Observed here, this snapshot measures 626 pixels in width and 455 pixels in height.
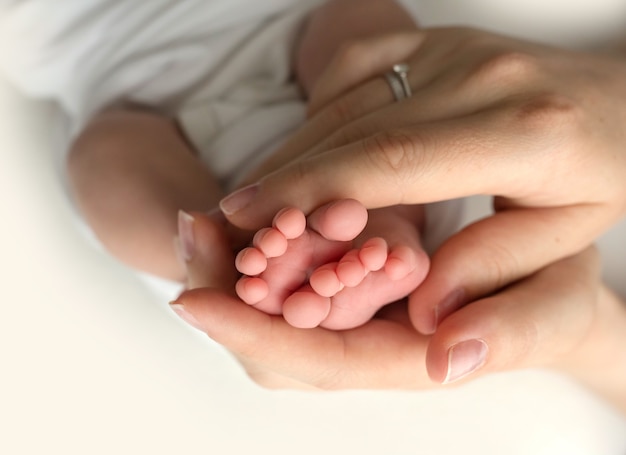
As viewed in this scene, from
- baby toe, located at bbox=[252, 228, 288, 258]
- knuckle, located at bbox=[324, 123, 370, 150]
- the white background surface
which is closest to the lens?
baby toe, located at bbox=[252, 228, 288, 258]

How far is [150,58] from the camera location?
0.89 meters

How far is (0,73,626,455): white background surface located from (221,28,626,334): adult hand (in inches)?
16.6

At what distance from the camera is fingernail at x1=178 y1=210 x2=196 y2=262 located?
1.93ft

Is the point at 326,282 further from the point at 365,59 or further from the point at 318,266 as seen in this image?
the point at 365,59

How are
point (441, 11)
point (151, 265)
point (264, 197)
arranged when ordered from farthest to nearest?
point (441, 11)
point (151, 265)
point (264, 197)

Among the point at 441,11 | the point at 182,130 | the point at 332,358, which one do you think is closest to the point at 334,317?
the point at 332,358

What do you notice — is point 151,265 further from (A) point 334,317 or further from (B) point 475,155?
(B) point 475,155

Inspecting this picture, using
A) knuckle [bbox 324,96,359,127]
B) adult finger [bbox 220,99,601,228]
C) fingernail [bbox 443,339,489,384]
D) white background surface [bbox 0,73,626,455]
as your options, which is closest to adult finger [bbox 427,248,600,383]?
fingernail [bbox 443,339,489,384]

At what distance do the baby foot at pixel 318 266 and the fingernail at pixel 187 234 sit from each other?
99mm

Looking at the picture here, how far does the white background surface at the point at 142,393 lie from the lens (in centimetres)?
98

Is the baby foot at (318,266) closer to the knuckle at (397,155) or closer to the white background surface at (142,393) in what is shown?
the knuckle at (397,155)

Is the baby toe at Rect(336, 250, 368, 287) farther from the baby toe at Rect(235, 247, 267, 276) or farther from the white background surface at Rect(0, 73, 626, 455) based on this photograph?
the white background surface at Rect(0, 73, 626, 455)

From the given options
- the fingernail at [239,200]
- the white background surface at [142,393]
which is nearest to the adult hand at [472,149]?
the fingernail at [239,200]

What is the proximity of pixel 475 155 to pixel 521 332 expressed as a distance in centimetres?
17
